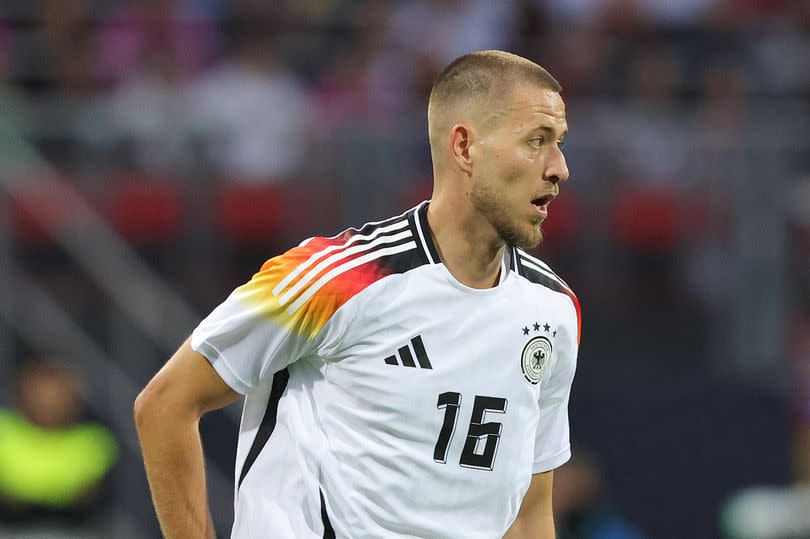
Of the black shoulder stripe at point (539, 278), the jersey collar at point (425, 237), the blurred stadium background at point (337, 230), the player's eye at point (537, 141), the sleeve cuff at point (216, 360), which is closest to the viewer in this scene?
the sleeve cuff at point (216, 360)

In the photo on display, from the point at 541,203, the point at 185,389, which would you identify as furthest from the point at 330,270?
the point at 541,203

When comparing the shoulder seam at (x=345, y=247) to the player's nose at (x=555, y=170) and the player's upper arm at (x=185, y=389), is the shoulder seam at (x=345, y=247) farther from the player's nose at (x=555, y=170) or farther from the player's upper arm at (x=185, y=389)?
the player's nose at (x=555, y=170)

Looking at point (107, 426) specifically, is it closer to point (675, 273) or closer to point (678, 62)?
point (675, 273)

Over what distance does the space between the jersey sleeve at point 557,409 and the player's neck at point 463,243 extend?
305 mm

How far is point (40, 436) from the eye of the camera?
877 cm

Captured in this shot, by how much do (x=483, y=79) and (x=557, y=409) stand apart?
92cm

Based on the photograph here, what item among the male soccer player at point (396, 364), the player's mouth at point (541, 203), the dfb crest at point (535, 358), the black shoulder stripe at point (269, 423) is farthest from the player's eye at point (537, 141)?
the black shoulder stripe at point (269, 423)

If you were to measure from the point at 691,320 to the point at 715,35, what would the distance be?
289cm

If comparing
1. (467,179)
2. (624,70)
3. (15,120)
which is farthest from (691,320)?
(467,179)

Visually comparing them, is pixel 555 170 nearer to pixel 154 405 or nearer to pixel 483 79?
pixel 483 79

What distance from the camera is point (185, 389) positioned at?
344 centimetres

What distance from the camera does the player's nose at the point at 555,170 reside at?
3.51 metres

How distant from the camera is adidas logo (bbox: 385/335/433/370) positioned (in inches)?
139

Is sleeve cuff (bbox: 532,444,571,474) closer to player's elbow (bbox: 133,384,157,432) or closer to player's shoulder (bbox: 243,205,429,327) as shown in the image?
player's shoulder (bbox: 243,205,429,327)
